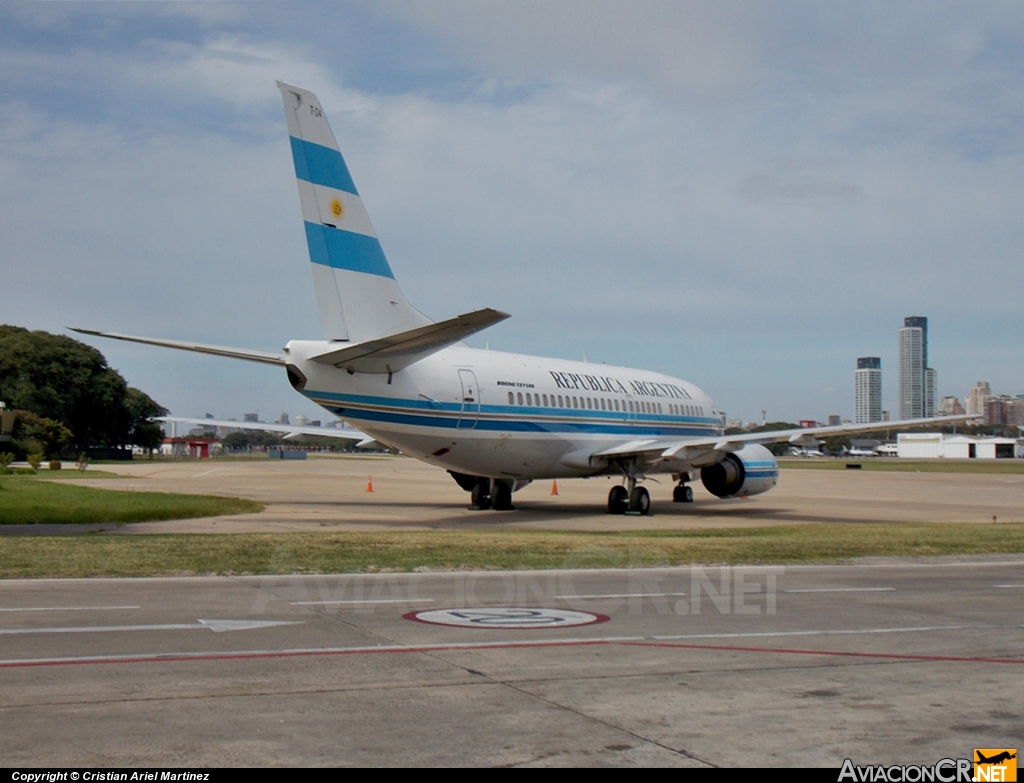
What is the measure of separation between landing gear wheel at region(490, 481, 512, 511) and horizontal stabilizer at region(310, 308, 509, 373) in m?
7.86

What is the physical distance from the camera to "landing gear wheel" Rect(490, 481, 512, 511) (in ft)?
99.5

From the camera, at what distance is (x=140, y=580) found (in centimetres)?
1299

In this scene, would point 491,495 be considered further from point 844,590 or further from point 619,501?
point 844,590

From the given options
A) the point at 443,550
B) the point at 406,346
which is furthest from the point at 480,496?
the point at 443,550

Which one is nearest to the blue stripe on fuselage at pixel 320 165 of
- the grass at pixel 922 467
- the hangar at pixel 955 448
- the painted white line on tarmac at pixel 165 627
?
the painted white line on tarmac at pixel 165 627

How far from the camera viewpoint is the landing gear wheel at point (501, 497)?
3031 cm

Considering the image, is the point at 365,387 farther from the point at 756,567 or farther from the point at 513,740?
the point at 513,740

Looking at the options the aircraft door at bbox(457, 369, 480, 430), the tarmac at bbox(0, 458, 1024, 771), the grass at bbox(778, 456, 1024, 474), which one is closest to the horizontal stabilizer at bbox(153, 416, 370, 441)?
the aircraft door at bbox(457, 369, 480, 430)

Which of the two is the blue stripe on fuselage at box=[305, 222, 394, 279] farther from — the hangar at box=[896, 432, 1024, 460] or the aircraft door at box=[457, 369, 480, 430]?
the hangar at box=[896, 432, 1024, 460]

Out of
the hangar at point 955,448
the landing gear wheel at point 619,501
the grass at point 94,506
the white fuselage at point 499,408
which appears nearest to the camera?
the grass at point 94,506

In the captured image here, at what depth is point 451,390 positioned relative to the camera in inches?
985

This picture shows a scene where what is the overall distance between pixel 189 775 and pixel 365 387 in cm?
1798

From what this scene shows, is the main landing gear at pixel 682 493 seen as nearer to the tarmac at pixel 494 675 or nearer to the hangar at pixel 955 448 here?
the tarmac at pixel 494 675

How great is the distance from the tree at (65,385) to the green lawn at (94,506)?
5390 centimetres
